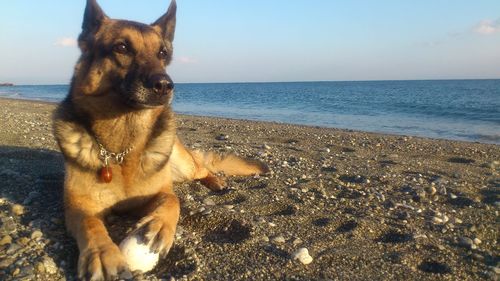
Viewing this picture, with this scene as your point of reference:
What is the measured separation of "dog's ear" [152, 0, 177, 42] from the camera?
4.84 m

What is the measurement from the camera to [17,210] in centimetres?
391

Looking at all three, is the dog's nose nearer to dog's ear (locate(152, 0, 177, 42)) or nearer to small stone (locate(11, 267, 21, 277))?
dog's ear (locate(152, 0, 177, 42))

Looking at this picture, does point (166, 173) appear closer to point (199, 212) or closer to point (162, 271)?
point (199, 212)

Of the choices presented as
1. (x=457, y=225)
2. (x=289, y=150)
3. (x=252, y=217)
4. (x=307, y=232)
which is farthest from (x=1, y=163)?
(x=457, y=225)

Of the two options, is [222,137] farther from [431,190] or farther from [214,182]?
[431,190]

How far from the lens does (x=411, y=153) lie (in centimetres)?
948

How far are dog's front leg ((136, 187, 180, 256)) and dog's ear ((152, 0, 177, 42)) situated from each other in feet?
6.95

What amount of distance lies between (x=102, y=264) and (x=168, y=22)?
3054 mm

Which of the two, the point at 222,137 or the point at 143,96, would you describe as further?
the point at 222,137

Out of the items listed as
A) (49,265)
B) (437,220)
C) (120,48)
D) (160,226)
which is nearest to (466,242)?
(437,220)

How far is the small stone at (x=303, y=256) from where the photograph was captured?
3.26 m

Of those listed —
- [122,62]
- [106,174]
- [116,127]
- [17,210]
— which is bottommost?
[17,210]

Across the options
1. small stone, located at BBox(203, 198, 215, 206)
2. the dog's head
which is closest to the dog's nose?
the dog's head

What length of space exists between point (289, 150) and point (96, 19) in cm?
527
